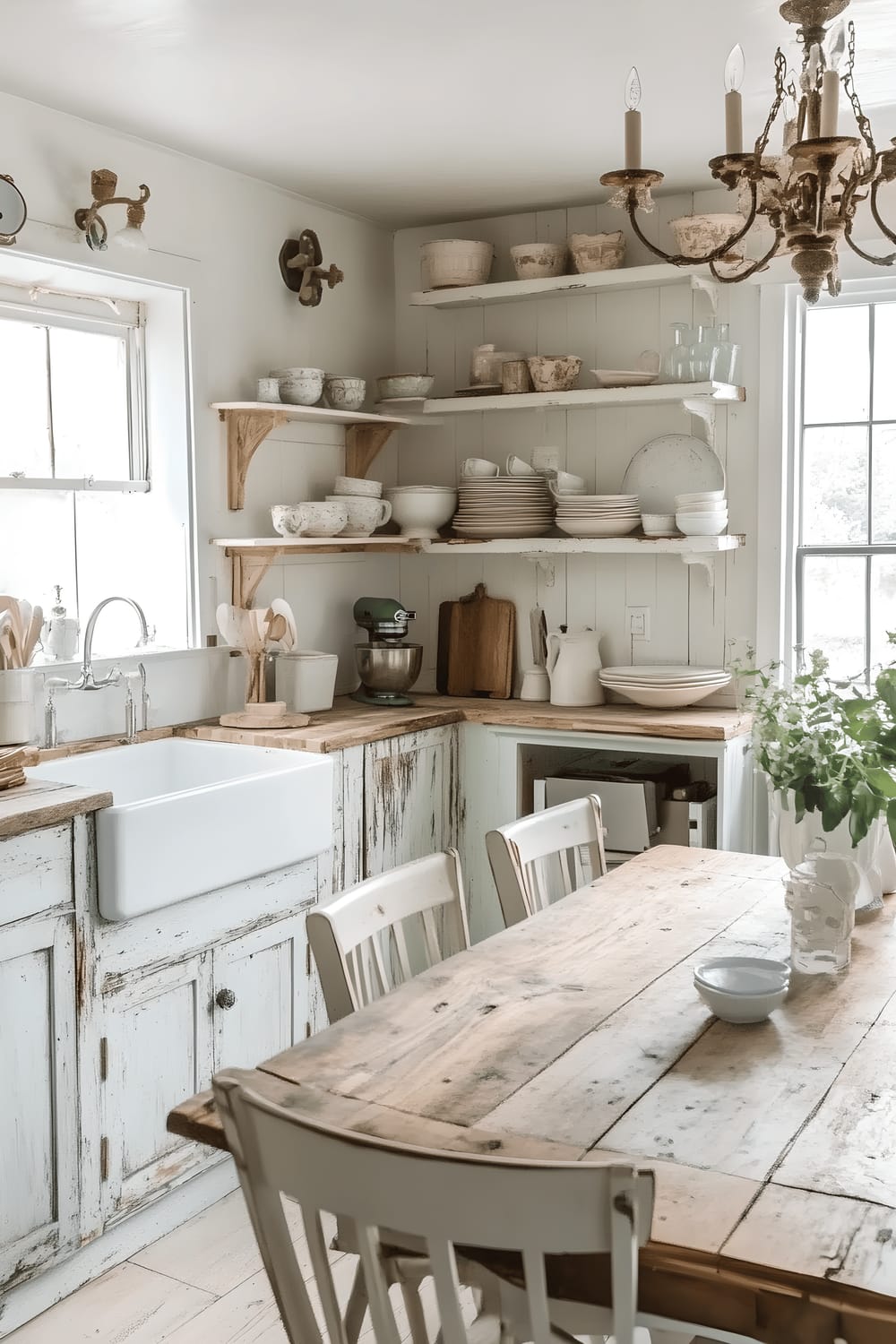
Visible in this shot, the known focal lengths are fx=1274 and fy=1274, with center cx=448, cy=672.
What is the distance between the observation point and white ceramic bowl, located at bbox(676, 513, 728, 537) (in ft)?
12.5

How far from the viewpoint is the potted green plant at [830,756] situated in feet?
6.39

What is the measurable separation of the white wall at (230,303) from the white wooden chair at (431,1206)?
226cm

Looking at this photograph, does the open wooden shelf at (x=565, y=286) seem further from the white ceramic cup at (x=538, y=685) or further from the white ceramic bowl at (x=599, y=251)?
the white ceramic cup at (x=538, y=685)

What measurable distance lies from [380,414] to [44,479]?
50.5 inches

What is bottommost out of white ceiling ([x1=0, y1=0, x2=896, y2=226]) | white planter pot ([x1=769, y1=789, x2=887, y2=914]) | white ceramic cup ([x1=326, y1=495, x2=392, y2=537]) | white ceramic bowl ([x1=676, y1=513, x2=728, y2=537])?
white planter pot ([x1=769, y1=789, x2=887, y2=914])

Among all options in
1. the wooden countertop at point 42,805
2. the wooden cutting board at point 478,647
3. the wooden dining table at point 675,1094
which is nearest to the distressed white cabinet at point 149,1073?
the wooden countertop at point 42,805

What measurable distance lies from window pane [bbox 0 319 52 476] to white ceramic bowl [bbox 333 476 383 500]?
0.97 metres

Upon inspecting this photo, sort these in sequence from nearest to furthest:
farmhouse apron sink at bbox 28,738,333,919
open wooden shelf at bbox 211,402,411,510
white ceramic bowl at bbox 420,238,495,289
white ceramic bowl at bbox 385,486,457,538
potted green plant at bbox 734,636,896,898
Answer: potted green plant at bbox 734,636,896,898 < farmhouse apron sink at bbox 28,738,333,919 < open wooden shelf at bbox 211,402,411,510 < white ceramic bowl at bbox 420,238,495,289 < white ceramic bowl at bbox 385,486,457,538

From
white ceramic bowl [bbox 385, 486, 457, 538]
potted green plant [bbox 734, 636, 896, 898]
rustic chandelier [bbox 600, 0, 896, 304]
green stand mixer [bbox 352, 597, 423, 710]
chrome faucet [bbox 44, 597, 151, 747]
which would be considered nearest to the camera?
rustic chandelier [bbox 600, 0, 896, 304]

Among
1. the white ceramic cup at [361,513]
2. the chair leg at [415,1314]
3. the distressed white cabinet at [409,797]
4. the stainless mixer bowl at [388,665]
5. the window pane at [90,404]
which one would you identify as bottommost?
the chair leg at [415,1314]

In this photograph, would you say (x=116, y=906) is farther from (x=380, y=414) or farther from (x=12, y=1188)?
(x=380, y=414)

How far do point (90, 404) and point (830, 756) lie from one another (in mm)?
2351

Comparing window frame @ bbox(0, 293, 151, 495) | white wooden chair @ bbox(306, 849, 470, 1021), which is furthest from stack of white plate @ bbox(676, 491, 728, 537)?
white wooden chair @ bbox(306, 849, 470, 1021)

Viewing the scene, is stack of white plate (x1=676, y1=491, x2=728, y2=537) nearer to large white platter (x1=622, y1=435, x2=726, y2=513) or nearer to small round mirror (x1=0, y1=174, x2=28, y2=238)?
large white platter (x1=622, y1=435, x2=726, y2=513)
